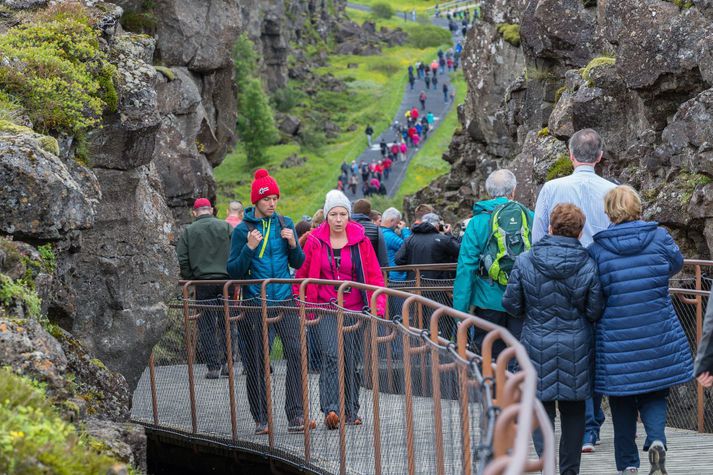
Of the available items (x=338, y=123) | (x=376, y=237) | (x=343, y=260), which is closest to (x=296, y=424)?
(x=343, y=260)

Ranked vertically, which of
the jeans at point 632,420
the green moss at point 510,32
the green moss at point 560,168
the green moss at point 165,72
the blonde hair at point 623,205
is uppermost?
the green moss at point 510,32

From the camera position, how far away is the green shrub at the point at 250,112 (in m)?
88.9

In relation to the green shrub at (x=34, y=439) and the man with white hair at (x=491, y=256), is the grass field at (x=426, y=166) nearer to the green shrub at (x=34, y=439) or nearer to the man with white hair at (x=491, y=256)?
the man with white hair at (x=491, y=256)

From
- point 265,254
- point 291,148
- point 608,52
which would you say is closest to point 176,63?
point 608,52

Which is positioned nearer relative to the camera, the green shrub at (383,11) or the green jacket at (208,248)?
the green jacket at (208,248)

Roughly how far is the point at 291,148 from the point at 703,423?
85848mm

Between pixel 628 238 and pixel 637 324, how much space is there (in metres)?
0.60

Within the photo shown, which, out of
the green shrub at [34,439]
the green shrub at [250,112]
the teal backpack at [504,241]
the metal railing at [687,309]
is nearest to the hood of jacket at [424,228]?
the metal railing at [687,309]

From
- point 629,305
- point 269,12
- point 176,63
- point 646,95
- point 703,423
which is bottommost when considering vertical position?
point 703,423

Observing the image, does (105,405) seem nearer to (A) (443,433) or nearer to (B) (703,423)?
(A) (443,433)

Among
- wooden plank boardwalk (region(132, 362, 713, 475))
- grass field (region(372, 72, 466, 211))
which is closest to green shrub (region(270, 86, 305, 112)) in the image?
grass field (region(372, 72, 466, 211))

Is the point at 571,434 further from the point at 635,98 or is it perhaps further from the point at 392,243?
the point at 635,98

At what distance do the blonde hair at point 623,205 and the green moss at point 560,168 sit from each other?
1264 cm

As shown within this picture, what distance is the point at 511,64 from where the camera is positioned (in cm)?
4319
